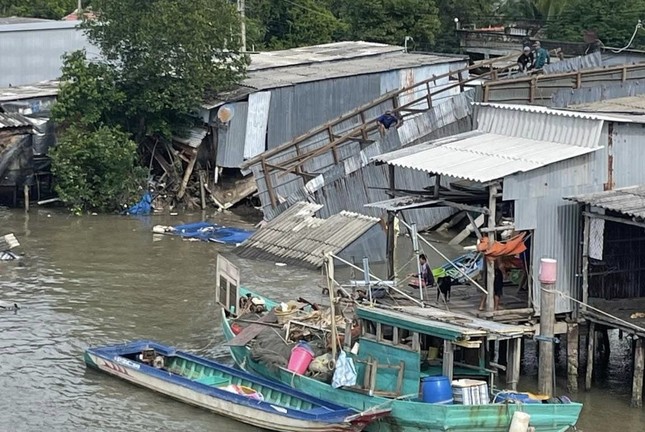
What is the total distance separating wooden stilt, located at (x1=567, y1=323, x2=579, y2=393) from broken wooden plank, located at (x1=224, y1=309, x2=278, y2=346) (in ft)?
15.5

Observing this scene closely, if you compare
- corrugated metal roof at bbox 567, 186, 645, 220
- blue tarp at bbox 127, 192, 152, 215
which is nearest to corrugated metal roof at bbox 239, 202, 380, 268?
blue tarp at bbox 127, 192, 152, 215

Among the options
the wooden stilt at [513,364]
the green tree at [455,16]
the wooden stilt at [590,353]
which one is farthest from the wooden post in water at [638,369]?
the green tree at [455,16]

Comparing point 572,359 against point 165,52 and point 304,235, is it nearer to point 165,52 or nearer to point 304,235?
point 304,235

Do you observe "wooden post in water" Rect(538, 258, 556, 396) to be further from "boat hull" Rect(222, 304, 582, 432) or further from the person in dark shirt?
the person in dark shirt

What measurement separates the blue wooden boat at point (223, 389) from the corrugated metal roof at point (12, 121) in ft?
45.1

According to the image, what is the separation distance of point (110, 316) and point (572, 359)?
357 inches

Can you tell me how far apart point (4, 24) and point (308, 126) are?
1170cm

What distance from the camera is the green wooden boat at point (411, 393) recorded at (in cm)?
1739

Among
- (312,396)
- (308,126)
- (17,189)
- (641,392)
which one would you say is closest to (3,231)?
(17,189)

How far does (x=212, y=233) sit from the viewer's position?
3244 centimetres

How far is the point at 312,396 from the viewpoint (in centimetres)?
1894

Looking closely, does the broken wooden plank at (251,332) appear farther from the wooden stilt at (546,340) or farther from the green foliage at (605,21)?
the green foliage at (605,21)

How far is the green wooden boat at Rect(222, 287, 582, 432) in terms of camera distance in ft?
57.1

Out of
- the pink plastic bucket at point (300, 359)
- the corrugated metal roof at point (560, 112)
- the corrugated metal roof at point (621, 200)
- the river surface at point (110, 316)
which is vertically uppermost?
the corrugated metal roof at point (560, 112)
